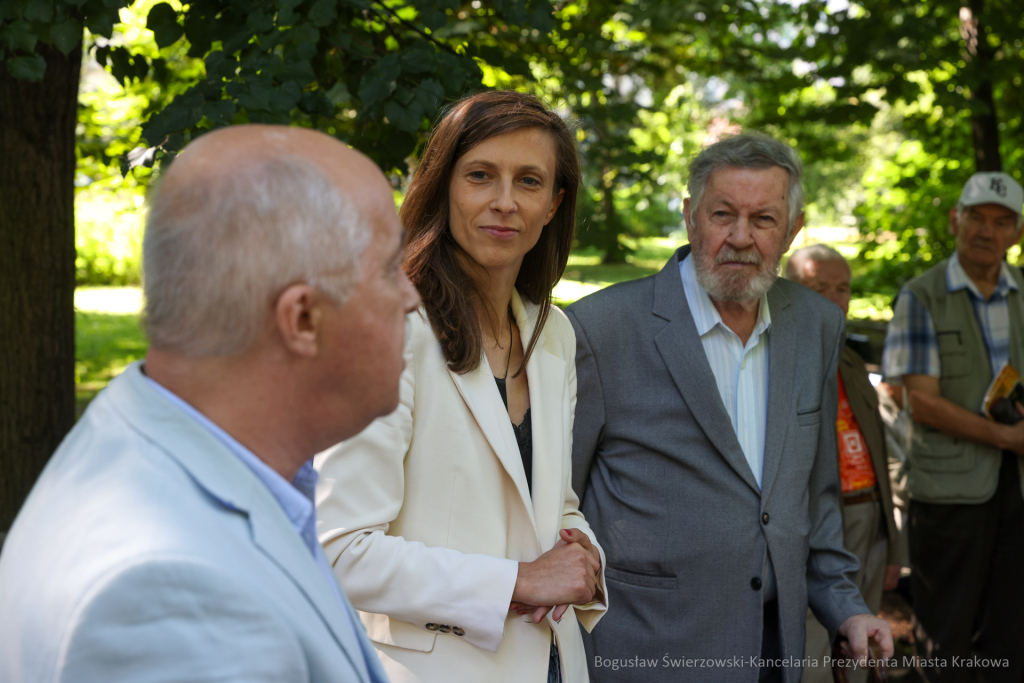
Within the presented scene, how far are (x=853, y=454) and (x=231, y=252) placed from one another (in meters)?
3.53

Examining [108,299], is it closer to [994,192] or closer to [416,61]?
[416,61]

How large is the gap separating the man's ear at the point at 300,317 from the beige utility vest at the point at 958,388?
3.78 metres

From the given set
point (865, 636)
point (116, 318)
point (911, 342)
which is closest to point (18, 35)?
point (865, 636)

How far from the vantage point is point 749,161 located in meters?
2.70

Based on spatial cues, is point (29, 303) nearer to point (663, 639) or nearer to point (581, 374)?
point (581, 374)

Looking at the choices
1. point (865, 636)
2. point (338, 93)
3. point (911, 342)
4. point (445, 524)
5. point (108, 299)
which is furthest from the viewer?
point (108, 299)

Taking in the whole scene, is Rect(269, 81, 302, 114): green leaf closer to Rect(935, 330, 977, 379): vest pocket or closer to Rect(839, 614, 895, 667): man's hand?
Rect(839, 614, 895, 667): man's hand

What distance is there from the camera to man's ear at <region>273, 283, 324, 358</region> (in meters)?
0.91

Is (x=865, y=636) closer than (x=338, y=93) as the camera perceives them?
Yes

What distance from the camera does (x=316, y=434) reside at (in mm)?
1024

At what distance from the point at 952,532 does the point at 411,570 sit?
3.36 metres

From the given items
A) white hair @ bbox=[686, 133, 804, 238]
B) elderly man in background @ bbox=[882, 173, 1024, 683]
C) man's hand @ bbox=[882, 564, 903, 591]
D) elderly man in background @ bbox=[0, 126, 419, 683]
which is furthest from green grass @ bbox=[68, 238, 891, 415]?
elderly man in background @ bbox=[0, 126, 419, 683]

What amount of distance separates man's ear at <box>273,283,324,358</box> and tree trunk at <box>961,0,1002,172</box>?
263 inches

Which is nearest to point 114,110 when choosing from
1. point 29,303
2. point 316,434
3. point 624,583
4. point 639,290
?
point 29,303
